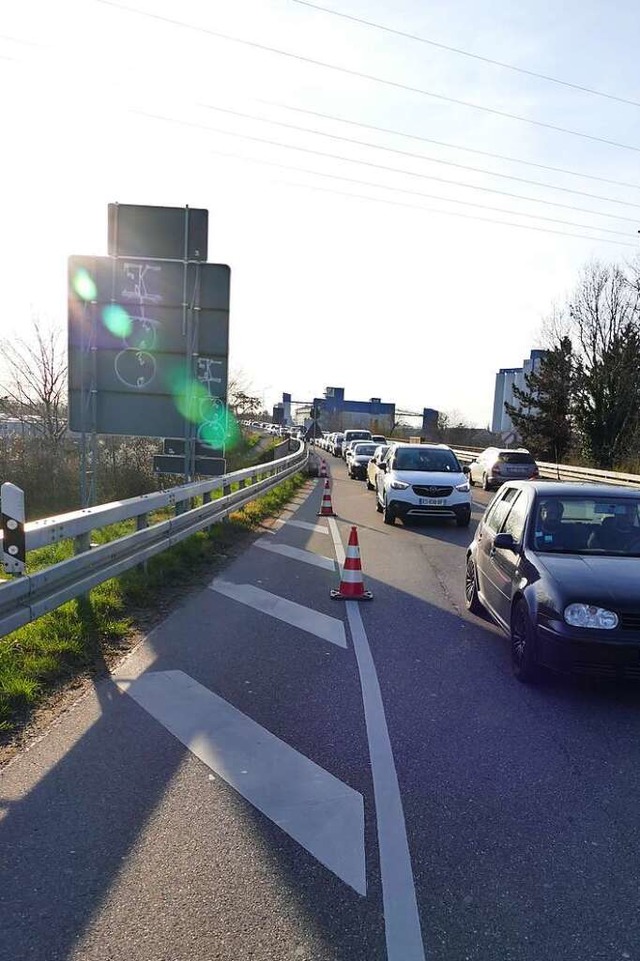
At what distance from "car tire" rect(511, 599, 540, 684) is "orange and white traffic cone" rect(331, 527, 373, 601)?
2.60m

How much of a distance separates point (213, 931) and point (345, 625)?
15.0 ft

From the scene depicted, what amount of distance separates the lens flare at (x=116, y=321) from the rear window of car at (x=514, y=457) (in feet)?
61.0

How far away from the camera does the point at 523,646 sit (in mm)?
5543

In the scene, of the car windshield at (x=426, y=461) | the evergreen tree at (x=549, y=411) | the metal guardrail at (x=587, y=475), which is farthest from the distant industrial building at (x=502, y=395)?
the car windshield at (x=426, y=461)

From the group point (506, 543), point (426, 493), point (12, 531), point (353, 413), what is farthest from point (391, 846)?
point (353, 413)

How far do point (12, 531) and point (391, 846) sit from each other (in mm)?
3127

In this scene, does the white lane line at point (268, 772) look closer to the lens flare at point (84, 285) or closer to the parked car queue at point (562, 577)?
the parked car queue at point (562, 577)

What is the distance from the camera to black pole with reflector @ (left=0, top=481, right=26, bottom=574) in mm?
4789

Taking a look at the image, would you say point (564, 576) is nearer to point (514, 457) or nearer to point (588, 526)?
point (588, 526)

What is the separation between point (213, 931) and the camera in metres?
2.66

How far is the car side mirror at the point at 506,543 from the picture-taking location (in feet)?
20.4

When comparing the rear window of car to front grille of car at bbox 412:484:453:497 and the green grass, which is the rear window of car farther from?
the green grass

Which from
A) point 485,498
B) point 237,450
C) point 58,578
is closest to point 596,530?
point 58,578

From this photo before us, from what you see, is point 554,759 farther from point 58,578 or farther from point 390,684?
point 58,578
